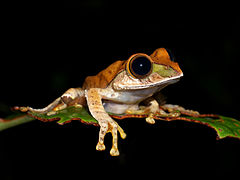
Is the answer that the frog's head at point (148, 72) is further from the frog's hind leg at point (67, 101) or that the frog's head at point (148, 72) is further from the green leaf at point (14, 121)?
the green leaf at point (14, 121)

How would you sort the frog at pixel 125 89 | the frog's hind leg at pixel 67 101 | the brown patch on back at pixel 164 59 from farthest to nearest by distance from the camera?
the frog's hind leg at pixel 67 101 → the brown patch on back at pixel 164 59 → the frog at pixel 125 89

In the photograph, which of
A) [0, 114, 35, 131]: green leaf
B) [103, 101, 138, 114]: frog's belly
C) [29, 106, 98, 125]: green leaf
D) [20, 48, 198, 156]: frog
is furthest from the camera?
[103, 101, 138, 114]: frog's belly

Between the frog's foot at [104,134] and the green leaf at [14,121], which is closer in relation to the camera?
the frog's foot at [104,134]

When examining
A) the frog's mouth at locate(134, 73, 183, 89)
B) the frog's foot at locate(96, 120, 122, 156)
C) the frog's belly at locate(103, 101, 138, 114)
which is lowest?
the frog's foot at locate(96, 120, 122, 156)

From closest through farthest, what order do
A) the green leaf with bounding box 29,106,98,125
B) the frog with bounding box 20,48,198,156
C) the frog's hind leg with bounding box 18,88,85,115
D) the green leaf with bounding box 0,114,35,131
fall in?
the green leaf with bounding box 29,106,98,125
the frog with bounding box 20,48,198,156
the green leaf with bounding box 0,114,35,131
the frog's hind leg with bounding box 18,88,85,115

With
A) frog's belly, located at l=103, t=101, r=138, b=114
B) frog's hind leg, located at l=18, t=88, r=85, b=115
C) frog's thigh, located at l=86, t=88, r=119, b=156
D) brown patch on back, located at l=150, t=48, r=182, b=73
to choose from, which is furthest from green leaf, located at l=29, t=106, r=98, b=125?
brown patch on back, located at l=150, t=48, r=182, b=73

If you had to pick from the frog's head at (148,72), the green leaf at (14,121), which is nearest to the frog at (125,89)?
the frog's head at (148,72)

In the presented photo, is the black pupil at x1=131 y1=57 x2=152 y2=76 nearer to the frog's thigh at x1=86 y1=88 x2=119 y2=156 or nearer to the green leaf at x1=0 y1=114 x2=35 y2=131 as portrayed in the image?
the frog's thigh at x1=86 y1=88 x2=119 y2=156

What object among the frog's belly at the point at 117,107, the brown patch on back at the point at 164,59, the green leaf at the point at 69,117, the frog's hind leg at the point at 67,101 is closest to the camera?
the green leaf at the point at 69,117
